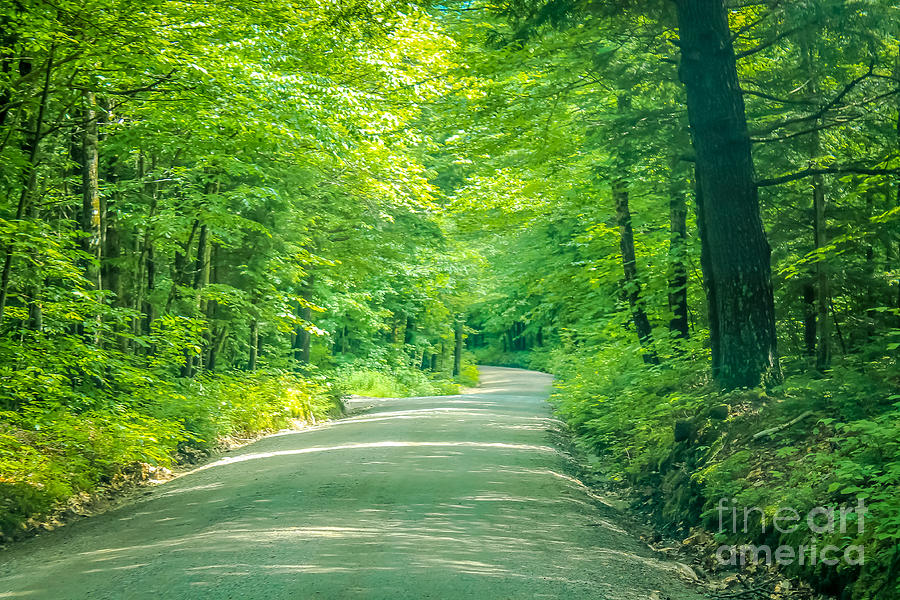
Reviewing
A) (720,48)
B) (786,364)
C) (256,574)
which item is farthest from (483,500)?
(720,48)

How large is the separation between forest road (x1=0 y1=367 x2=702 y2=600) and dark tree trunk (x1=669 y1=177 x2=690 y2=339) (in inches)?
199

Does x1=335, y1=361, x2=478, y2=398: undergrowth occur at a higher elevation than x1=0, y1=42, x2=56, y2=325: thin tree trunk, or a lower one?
lower

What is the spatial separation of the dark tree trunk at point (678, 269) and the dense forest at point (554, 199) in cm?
9

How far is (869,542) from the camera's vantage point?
193 inches

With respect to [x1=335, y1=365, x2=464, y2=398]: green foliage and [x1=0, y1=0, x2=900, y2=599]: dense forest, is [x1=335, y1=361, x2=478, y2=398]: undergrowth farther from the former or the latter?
[x1=0, y1=0, x2=900, y2=599]: dense forest

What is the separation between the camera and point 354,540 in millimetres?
6547

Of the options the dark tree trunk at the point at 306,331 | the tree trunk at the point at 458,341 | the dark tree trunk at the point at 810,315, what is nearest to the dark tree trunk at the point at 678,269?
the dark tree trunk at the point at 810,315

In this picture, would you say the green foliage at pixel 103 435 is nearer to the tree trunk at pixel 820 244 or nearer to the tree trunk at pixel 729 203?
the tree trunk at pixel 729 203

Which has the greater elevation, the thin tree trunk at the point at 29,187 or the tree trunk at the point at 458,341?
the thin tree trunk at the point at 29,187

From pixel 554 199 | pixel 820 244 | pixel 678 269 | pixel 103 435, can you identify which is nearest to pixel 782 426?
pixel 820 244

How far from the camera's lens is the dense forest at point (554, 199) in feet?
26.4

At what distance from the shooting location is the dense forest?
26.4 ft

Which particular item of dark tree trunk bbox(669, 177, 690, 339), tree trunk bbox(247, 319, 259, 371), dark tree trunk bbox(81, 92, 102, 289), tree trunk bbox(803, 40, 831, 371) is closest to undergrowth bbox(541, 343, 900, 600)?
tree trunk bbox(803, 40, 831, 371)

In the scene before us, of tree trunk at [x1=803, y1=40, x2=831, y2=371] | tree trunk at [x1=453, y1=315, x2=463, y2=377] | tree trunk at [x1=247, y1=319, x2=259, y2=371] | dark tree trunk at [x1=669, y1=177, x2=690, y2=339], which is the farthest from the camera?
tree trunk at [x1=453, y1=315, x2=463, y2=377]
